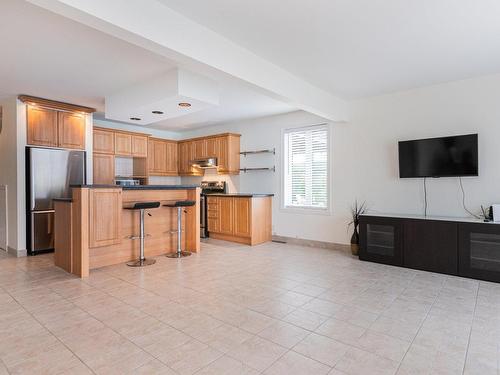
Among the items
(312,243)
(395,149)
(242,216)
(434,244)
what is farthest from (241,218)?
(434,244)

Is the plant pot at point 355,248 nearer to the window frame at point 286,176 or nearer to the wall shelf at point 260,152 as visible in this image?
the window frame at point 286,176

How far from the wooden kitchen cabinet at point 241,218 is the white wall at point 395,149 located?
0.30m

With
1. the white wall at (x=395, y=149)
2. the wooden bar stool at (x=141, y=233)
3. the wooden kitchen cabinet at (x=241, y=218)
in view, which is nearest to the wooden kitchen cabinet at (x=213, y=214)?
the wooden kitchen cabinet at (x=241, y=218)

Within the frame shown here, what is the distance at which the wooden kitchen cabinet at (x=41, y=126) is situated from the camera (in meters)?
5.18

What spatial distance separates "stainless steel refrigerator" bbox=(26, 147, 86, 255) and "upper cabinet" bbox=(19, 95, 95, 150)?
163 mm

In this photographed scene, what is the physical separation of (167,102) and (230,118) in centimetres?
272

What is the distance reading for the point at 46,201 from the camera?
5.34 metres

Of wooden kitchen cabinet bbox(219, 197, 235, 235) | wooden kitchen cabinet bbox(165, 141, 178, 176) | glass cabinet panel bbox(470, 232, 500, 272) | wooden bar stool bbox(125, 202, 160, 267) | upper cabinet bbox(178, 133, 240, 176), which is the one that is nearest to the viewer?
glass cabinet panel bbox(470, 232, 500, 272)

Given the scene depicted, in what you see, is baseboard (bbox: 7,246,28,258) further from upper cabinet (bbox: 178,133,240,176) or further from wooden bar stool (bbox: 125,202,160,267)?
upper cabinet (bbox: 178,133,240,176)

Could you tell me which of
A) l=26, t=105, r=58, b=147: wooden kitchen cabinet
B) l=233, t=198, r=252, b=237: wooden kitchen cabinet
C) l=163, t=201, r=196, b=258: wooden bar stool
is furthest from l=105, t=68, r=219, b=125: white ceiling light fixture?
l=233, t=198, r=252, b=237: wooden kitchen cabinet

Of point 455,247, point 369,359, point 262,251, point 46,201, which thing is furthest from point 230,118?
point 369,359

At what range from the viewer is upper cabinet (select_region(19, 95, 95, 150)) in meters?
5.18

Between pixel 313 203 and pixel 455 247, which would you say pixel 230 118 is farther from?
pixel 455 247

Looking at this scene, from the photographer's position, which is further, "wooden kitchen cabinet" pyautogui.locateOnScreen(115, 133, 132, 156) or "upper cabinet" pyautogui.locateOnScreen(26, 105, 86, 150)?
"wooden kitchen cabinet" pyautogui.locateOnScreen(115, 133, 132, 156)
